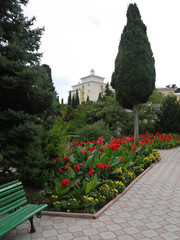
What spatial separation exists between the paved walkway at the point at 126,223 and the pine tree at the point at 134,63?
982cm

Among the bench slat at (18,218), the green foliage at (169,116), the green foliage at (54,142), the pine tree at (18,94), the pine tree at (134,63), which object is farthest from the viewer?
the green foliage at (169,116)

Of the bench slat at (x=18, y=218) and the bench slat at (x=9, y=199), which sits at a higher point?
the bench slat at (x=9, y=199)

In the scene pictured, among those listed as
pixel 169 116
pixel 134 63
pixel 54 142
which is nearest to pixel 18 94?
pixel 54 142

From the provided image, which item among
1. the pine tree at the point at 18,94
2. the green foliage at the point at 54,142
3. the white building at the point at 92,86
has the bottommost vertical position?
the green foliage at the point at 54,142

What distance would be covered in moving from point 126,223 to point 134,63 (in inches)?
470

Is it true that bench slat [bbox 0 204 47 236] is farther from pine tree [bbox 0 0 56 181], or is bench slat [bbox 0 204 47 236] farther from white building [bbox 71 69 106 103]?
white building [bbox 71 69 106 103]

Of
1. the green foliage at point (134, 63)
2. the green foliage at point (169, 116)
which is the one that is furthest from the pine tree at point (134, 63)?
the green foliage at point (169, 116)

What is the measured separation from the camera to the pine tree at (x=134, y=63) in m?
13.8

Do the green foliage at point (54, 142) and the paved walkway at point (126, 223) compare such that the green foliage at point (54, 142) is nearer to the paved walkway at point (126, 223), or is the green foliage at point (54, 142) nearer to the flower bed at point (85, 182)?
the flower bed at point (85, 182)

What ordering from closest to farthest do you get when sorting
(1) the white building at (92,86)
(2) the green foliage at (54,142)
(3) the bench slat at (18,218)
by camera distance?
(3) the bench slat at (18,218), (2) the green foliage at (54,142), (1) the white building at (92,86)

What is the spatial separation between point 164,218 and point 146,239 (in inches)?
34.5

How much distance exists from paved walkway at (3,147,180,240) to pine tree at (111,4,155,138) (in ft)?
32.2

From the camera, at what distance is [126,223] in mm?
3488

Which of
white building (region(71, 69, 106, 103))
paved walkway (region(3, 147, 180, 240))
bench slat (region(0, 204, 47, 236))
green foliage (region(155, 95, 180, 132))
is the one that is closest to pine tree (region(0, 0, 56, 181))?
bench slat (region(0, 204, 47, 236))
